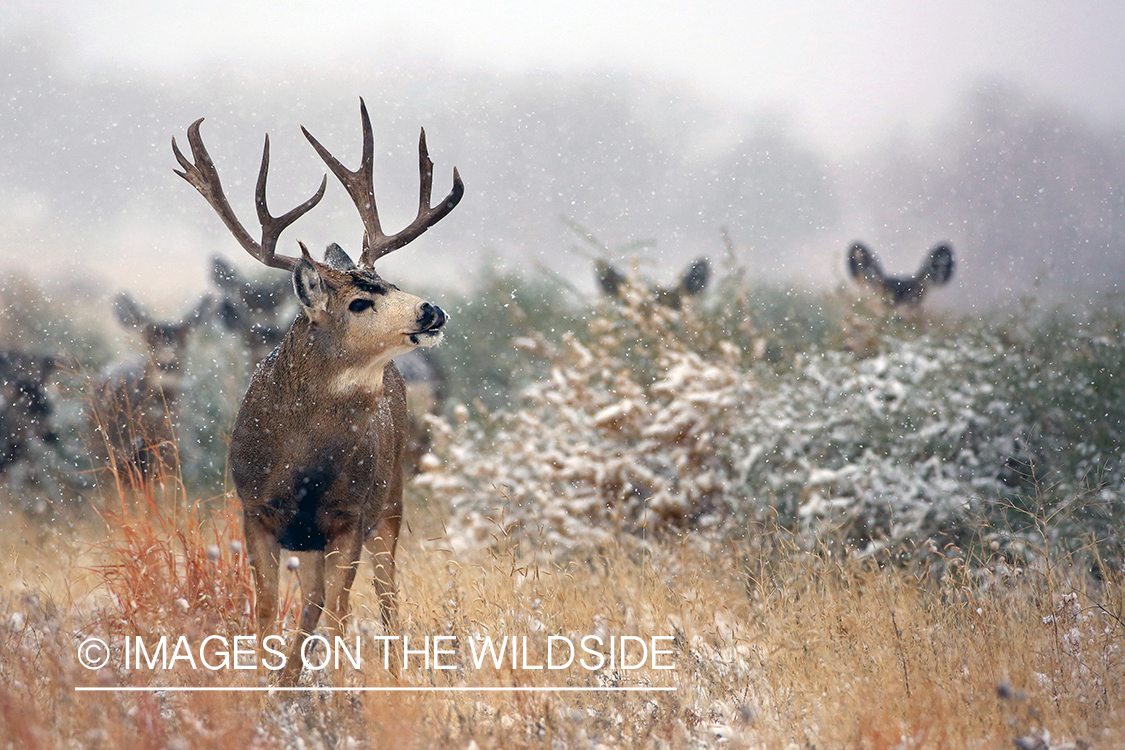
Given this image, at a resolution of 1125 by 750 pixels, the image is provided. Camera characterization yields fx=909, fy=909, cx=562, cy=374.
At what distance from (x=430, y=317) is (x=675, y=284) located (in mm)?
5222

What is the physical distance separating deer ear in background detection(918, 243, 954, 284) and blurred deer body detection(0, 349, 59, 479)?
857 cm

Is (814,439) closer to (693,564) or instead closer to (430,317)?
(693,564)

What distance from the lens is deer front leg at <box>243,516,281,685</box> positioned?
348 centimetres

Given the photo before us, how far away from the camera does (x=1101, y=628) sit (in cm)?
364

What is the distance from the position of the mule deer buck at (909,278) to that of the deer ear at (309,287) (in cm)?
666

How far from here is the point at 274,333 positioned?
8.39 meters

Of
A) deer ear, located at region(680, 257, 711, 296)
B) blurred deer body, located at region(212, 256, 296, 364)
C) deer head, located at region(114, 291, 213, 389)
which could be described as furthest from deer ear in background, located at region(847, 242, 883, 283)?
deer head, located at region(114, 291, 213, 389)

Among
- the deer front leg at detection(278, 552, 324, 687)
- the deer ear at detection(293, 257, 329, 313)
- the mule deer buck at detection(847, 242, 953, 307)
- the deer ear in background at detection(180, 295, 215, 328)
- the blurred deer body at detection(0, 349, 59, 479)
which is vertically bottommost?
the deer front leg at detection(278, 552, 324, 687)

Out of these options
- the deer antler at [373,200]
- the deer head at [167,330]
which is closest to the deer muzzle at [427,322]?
the deer antler at [373,200]

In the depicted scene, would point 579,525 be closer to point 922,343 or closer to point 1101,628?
point 922,343

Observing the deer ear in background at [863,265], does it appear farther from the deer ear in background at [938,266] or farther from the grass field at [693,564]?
the grass field at [693,564]

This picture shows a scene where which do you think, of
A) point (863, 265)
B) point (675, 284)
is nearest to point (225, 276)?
point (675, 284)

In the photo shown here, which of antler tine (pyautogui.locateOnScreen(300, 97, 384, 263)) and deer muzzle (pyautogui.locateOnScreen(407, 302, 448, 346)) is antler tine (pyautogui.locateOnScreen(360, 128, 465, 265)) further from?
deer muzzle (pyautogui.locateOnScreen(407, 302, 448, 346))

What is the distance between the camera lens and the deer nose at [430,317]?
11.1ft
